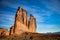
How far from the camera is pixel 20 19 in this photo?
602 inches

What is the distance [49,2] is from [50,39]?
5.87ft

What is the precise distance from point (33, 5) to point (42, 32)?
1.52 meters

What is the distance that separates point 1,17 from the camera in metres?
7.76

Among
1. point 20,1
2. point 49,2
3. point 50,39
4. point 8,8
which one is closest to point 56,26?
point 50,39

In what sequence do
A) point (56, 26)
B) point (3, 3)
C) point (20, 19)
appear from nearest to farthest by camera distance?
point (56, 26), point (3, 3), point (20, 19)

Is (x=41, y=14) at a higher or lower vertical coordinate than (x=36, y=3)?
lower

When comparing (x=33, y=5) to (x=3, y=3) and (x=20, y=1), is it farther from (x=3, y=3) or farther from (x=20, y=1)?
(x=3, y=3)

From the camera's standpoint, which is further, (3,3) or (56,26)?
(3,3)

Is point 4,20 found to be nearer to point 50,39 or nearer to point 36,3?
point 36,3

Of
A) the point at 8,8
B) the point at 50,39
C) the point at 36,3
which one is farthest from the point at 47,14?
the point at 8,8

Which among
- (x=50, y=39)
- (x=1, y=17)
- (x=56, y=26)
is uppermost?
(x=1, y=17)

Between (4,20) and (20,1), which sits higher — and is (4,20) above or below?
below

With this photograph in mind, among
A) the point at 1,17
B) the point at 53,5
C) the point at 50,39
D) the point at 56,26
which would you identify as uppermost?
the point at 53,5

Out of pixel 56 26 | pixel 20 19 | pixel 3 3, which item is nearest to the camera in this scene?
pixel 56 26
